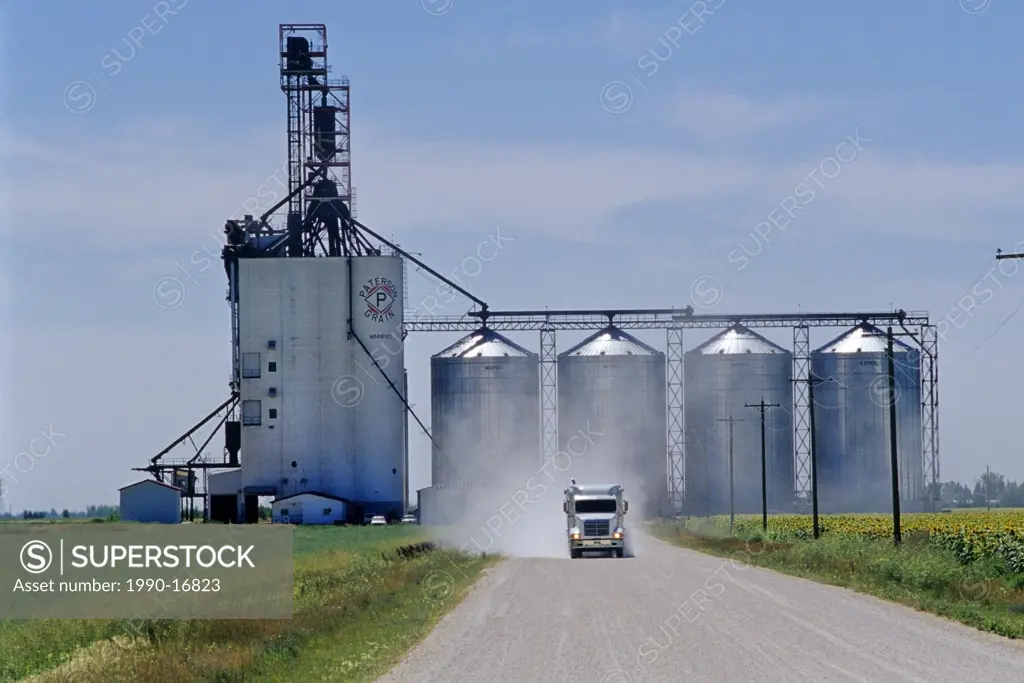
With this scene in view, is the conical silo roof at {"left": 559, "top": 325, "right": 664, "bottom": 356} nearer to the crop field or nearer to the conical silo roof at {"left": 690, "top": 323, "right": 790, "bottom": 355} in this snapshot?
the conical silo roof at {"left": 690, "top": 323, "right": 790, "bottom": 355}

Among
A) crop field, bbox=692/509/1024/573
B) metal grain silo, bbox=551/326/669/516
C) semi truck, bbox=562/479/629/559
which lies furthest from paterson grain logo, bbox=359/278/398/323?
semi truck, bbox=562/479/629/559

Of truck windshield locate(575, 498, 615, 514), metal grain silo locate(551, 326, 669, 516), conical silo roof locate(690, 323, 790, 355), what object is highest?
conical silo roof locate(690, 323, 790, 355)

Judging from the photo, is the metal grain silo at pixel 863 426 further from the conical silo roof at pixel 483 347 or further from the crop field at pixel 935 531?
the conical silo roof at pixel 483 347

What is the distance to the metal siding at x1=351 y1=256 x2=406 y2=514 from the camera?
3809 inches

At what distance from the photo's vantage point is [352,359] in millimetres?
97500

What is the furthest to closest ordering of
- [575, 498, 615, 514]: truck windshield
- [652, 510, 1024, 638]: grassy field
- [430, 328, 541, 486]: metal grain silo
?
[430, 328, 541, 486]: metal grain silo, [575, 498, 615, 514]: truck windshield, [652, 510, 1024, 638]: grassy field

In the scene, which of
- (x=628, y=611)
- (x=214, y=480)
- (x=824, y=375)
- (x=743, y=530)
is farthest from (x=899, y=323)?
(x=628, y=611)

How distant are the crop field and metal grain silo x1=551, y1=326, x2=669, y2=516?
7.44 meters

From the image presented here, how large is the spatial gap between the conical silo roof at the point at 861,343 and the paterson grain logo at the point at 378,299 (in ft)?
115

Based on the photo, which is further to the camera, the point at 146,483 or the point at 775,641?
the point at 146,483

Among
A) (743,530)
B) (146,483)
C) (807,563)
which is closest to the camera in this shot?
(807,563)

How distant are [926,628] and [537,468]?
73007 millimetres

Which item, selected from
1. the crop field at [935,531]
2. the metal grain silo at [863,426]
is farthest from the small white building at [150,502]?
the metal grain silo at [863,426]

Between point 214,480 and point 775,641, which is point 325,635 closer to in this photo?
point 775,641
